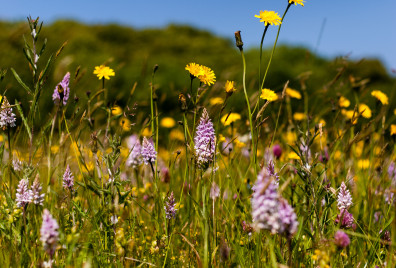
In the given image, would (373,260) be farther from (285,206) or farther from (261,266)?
(285,206)

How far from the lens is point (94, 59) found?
23.9 ft

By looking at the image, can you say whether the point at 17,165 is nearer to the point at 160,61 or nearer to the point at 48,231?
the point at 48,231

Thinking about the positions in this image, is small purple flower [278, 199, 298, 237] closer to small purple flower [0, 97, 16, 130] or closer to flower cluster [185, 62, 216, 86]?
flower cluster [185, 62, 216, 86]

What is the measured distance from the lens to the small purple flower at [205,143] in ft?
5.33

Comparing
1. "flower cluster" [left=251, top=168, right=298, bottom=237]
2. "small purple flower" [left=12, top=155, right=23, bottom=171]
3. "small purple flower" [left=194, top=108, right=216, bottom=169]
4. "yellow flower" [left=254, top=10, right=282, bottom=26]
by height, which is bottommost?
"small purple flower" [left=12, top=155, right=23, bottom=171]

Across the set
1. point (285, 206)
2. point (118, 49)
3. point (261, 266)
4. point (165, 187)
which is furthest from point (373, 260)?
point (118, 49)

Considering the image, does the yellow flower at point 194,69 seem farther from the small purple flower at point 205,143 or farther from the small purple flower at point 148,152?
the small purple flower at point 148,152

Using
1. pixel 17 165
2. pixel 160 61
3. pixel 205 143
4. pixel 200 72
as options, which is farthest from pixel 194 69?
pixel 160 61

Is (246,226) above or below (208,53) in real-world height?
below

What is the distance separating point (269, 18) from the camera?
166 cm

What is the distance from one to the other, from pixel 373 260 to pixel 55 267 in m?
1.24

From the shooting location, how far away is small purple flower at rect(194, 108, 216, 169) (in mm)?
1626

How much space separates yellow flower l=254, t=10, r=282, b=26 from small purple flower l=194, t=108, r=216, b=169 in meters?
0.41

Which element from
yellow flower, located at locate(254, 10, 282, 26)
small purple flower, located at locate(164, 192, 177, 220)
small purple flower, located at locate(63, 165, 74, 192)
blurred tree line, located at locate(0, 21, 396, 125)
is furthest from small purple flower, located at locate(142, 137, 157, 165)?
blurred tree line, located at locate(0, 21, 396, 125)
